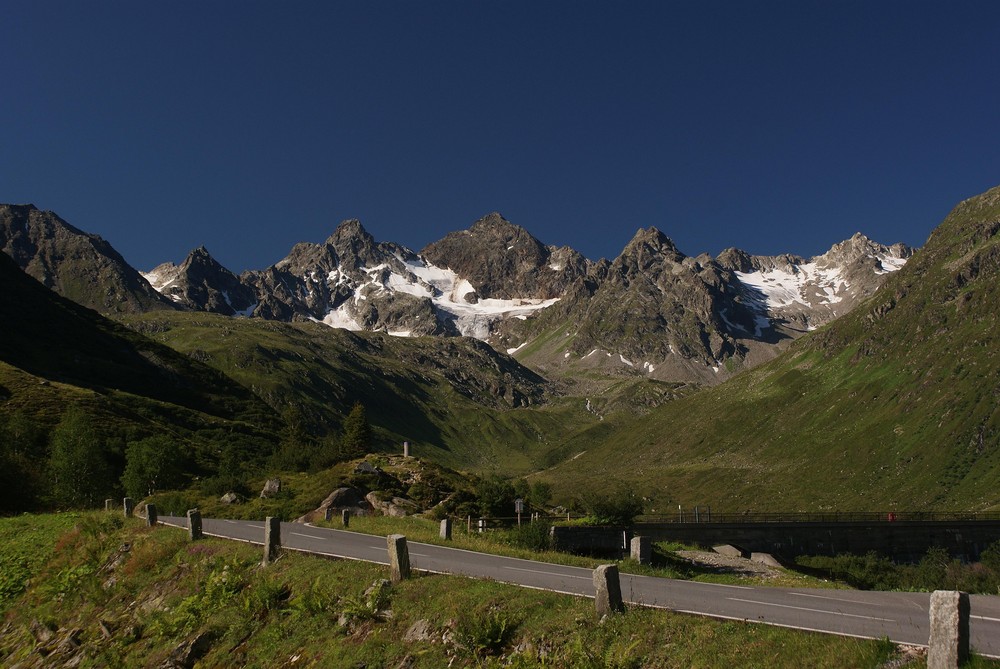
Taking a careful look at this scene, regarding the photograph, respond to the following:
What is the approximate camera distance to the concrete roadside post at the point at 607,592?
14.7 m

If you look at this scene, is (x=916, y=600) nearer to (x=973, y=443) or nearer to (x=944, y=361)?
(x=973, y=443)

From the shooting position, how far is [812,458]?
191 meters

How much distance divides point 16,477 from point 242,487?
55.4ft

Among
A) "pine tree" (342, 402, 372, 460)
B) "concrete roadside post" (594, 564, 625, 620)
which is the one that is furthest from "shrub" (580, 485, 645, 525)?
"concrete roadside post" (594, 564, 625, 620)

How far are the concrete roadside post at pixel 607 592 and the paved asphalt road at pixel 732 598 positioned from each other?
1624 mm

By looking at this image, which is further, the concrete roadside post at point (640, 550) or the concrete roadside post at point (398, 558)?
the concrete roadside post at point (640, 550)

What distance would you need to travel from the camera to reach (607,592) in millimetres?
14734

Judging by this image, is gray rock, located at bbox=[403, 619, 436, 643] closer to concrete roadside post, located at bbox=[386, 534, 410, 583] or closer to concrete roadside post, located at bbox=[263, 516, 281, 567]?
concrete roadside post, located at bbox=[386, 534, 410, 583]

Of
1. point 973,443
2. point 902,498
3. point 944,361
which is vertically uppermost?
point 944,361

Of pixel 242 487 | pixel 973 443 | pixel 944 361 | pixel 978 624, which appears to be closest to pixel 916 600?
pixel 978 624

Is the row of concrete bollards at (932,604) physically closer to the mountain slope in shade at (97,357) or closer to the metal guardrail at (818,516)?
the metal guardrail at (818,516)

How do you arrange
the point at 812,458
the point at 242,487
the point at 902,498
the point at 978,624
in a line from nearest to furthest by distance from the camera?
the point at 978,624
the point at 242,487
the point at 902,498
the point at 812,458

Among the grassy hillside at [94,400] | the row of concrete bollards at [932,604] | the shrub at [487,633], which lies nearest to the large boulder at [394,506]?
the row of concrete bollards at [932,604]

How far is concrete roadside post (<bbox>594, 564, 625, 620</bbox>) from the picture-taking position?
48.2ft
